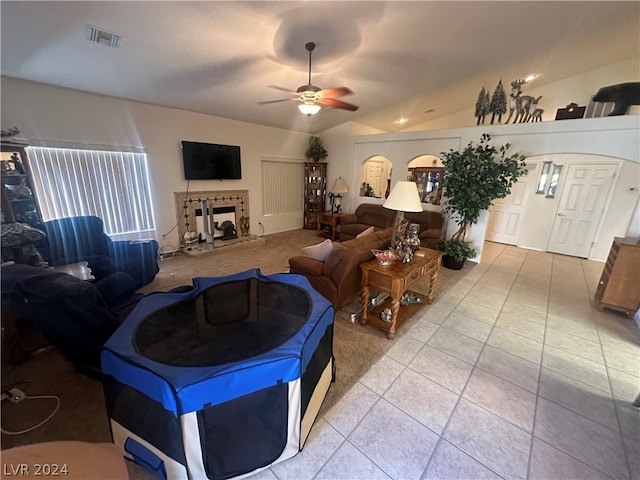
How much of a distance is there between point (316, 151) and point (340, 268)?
4.84m

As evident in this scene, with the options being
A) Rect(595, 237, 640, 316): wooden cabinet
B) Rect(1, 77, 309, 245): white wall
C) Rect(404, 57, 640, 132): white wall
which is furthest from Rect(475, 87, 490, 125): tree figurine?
Rect(1, 77, 309, 245): white wall

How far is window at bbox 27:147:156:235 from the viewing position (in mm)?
3396

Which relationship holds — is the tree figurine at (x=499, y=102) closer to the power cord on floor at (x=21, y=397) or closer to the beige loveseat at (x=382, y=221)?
the beige loveseat at (x=382, y=221)

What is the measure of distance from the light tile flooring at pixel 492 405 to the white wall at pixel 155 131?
14.9ft

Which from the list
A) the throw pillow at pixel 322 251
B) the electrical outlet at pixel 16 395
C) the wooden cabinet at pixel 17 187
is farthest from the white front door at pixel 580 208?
the wooden cabinet at pixel 17 187

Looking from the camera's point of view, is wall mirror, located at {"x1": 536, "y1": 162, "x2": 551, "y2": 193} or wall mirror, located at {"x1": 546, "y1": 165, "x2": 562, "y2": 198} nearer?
wall mirror, located at {"x1": 546, "y1": 165, "x2": 562, "y2": 198}

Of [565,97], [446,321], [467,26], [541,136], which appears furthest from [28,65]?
[565,97]

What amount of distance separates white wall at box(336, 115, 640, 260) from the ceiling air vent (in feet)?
15.4

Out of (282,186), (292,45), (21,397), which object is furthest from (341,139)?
(21,397)

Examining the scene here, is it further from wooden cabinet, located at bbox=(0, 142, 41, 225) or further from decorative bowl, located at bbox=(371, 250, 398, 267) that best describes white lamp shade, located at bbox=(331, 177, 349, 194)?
wooden cabinet, located at bbox=(0, 142, 41, 225)

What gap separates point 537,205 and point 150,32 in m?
7.27

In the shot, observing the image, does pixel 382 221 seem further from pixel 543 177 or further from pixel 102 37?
pixel 102 37

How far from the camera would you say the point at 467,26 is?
2803 mm

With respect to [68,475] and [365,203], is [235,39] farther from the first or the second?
[365,203]
